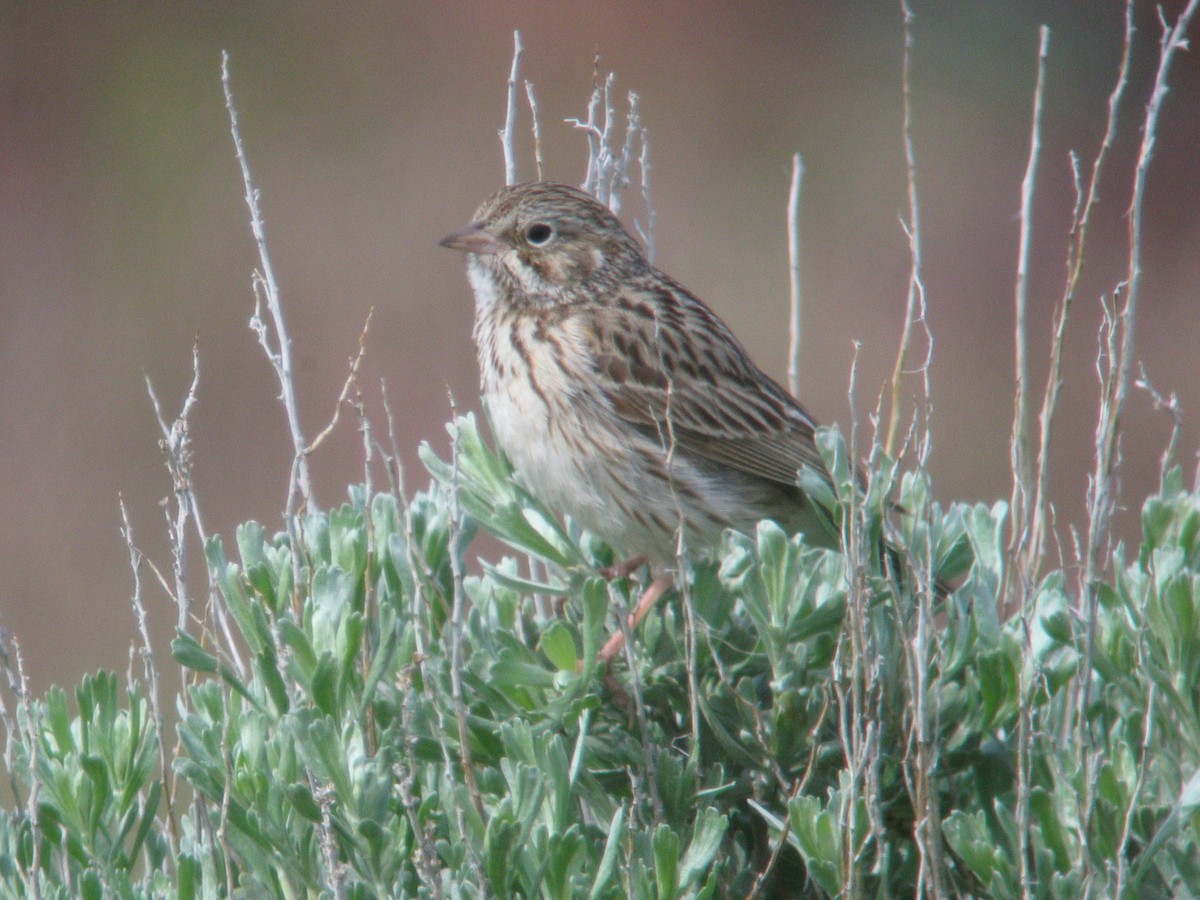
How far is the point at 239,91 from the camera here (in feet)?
35.2

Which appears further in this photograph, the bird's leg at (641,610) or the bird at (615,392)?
the bird at (615,392)

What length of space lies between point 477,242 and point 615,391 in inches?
24.4

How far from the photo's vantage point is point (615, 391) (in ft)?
13.8

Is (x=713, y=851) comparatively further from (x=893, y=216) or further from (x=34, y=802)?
(x=893, y=216)

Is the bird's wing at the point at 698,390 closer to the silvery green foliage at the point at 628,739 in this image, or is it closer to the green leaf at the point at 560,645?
the silvery green foliage at the point at 628,739

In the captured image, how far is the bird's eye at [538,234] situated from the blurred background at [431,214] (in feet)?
12.3

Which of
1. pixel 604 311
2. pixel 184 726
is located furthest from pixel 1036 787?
pixel 604 311

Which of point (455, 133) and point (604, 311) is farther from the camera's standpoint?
point (455, 133)

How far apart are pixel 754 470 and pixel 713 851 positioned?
5.86ft

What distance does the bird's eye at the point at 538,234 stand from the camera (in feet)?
14.6

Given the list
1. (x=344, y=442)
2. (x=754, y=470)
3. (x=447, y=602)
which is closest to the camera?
(x=447, y=602)

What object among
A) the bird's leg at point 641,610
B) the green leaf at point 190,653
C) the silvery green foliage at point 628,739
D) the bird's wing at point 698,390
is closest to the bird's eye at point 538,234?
the bird's wing at point 698,390

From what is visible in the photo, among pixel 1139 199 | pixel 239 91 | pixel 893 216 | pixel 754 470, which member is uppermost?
pixel 239 91

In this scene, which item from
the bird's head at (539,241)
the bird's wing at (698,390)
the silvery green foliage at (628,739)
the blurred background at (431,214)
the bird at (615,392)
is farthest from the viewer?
the blurred background at (431,214)
